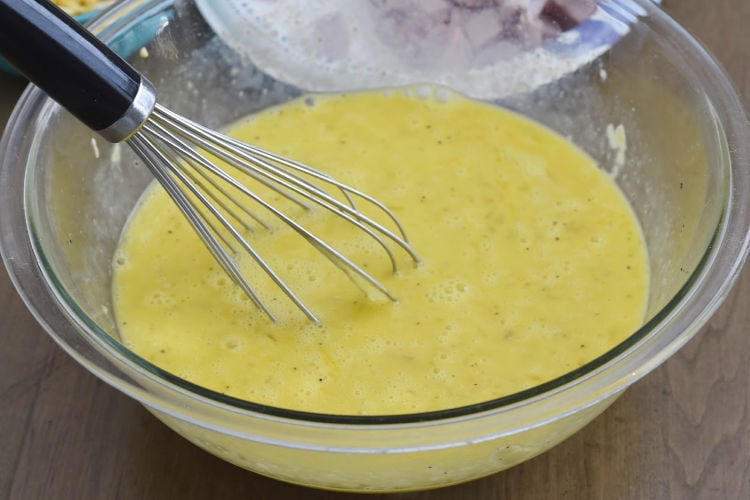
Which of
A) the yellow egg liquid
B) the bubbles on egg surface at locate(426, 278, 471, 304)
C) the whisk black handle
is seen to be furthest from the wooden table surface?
the whisk black handle

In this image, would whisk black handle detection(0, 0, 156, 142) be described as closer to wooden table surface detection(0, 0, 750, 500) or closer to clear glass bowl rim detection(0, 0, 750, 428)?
clear glass bowl rim detection(0, 0, 750, 428)

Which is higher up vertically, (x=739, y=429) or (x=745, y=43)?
(x=745, y=43)

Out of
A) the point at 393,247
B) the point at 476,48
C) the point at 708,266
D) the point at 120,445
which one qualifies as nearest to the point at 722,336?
the point at 708,266

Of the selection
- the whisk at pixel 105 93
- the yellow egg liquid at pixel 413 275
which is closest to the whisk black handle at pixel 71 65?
the whisk at pixel 105 93

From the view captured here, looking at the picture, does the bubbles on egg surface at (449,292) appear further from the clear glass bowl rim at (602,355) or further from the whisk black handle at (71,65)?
the whisk black handle at (71,65)

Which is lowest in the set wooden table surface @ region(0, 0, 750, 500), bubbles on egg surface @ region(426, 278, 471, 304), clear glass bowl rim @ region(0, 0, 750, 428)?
wooden table surface @ region(0, 0, 750, 500)

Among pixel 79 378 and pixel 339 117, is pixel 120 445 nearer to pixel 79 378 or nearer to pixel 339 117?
pixel 79 378
